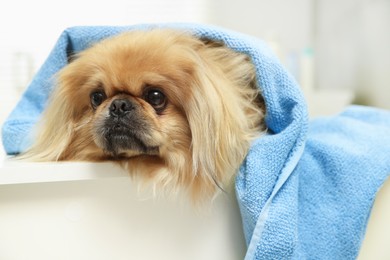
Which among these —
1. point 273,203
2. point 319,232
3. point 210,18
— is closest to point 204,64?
point 273,203

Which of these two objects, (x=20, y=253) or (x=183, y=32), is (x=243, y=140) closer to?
(x=183, y=32)

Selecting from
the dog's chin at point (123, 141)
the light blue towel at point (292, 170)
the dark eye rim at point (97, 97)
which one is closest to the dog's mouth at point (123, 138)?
the dog's chin at point (123, 141)

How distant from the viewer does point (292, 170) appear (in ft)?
2.84

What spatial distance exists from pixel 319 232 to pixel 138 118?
45 centimetres

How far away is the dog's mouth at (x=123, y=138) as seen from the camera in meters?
0.86

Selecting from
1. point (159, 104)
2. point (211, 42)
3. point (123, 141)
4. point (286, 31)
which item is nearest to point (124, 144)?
point (123, 141)

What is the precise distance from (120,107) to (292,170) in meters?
0.37

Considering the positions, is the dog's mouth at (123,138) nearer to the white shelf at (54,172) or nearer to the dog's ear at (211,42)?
the white shelf at (54,172)

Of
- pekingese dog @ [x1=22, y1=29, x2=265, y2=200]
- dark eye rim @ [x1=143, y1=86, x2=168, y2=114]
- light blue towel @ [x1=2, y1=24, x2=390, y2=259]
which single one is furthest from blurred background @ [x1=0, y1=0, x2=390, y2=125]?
dark eye rim @ [x1=143, y1=86, x2=168, y2=114]

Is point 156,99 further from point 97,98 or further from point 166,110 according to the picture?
point 97,98

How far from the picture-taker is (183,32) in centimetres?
100

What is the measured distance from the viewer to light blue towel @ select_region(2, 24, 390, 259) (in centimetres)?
82

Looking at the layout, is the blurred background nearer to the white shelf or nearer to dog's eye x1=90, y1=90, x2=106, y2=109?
dog's eye x1=90, y1=90, x2=106, y2=109

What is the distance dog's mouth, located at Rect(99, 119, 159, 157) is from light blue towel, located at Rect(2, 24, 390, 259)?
0.21 metres
